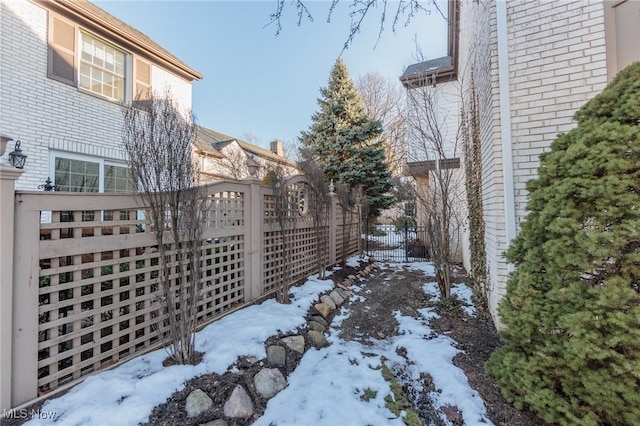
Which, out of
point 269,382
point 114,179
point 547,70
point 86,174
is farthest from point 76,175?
point 547,70

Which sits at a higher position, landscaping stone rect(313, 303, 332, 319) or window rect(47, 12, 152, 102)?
window rect(47, 12, 152, 102)

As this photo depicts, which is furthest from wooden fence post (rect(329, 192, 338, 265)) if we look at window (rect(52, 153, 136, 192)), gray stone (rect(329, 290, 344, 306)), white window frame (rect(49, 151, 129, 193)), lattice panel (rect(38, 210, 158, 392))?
white window frame (rect(49, 151, 129, 193))

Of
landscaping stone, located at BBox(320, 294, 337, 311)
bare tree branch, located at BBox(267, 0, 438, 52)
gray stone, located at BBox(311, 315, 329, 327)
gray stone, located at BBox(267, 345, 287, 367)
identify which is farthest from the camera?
landscaping stone, located at BBox(320, 294, 337, 311)

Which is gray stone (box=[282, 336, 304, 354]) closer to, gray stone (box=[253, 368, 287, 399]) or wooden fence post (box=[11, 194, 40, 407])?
gray stone (box=[253, 368, 287, 399])

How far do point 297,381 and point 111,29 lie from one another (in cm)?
825

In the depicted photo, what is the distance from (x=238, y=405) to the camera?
93.8 inches

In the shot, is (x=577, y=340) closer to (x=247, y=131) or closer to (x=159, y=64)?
(x=159, y=64)

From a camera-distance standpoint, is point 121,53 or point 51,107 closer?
point 51,107

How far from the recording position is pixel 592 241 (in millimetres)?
1896

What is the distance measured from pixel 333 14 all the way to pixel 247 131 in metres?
21.9

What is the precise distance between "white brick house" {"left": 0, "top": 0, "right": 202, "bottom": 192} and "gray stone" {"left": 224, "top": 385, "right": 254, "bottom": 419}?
4.07 m

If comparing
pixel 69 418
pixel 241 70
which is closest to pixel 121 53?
pixel 241 70

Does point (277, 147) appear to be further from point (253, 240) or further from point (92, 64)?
point (253, 240)

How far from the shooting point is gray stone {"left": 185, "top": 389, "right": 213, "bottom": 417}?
2.27 metres
